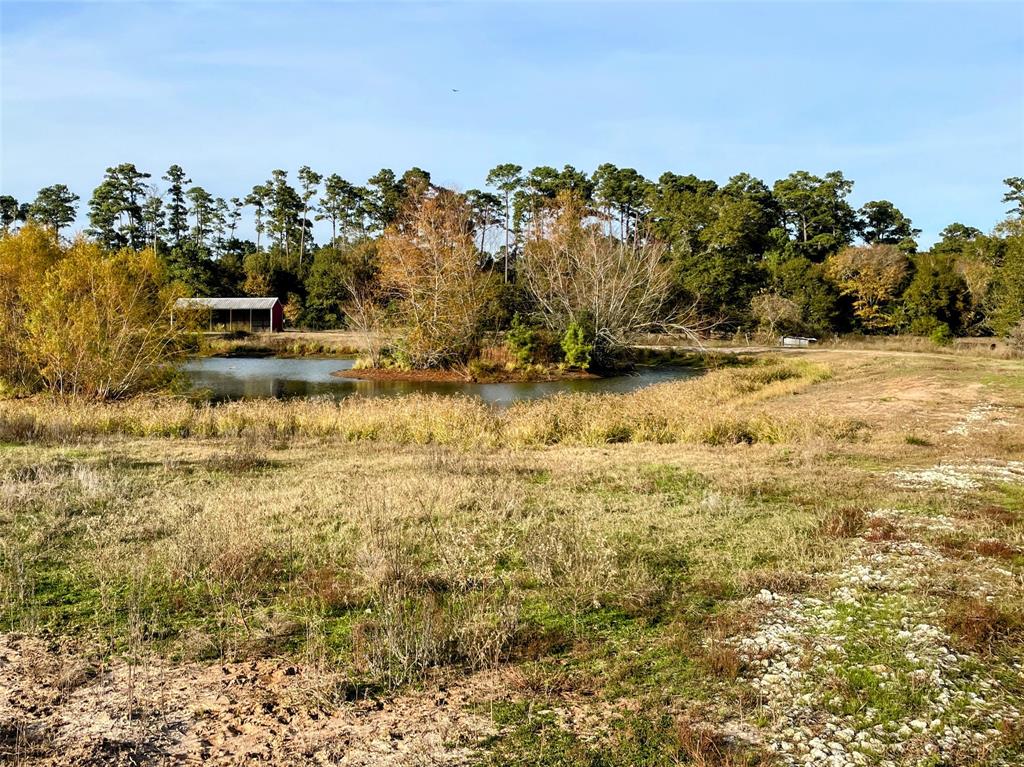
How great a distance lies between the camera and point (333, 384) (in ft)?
108

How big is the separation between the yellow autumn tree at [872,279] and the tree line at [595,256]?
0.38 ft

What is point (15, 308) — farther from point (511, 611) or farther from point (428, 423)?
point (511, 611)

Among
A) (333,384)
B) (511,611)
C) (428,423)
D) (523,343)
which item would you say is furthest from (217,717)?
(523,343)

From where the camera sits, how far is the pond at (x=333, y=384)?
96.5ft

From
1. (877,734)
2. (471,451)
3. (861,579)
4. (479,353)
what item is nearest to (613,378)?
(479,353)

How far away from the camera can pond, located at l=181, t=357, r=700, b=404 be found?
1158 inches

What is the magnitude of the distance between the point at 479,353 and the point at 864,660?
3528 centimetres

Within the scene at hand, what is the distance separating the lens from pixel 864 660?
15.3 feet

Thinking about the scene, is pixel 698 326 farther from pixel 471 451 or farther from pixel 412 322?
pixel 471 451

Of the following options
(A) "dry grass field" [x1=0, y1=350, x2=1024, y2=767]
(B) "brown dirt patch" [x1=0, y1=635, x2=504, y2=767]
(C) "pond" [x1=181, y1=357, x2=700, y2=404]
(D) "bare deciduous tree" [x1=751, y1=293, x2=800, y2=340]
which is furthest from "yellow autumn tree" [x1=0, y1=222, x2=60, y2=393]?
(D) "bare deciduous tree" [x1=751, y1=293, x2=800, y2=340]

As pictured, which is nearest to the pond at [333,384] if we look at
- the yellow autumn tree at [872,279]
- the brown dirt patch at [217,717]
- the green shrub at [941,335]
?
the green shrub at [941,335]

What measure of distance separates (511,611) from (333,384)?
28705 mm

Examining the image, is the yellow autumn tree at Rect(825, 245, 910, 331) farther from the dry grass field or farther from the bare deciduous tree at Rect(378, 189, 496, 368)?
the dry grass field

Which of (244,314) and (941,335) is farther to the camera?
(244,314)
